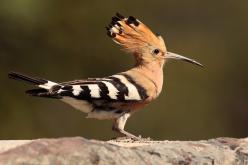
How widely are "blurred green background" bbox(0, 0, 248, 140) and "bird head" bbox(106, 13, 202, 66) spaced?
178 inches

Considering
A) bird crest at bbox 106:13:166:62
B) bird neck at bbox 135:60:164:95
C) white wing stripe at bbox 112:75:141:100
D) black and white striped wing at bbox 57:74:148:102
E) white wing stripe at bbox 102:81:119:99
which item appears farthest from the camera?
bird crest at bbox 106:13:166:62

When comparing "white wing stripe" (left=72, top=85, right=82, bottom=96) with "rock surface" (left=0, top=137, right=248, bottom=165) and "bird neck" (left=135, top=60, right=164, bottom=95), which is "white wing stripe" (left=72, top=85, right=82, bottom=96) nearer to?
"rock surface" (left=0, top=137, right=248, bottom=165)

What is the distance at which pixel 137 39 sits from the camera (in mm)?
6543

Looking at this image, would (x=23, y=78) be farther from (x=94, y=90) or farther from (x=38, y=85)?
(x=94, y=90)

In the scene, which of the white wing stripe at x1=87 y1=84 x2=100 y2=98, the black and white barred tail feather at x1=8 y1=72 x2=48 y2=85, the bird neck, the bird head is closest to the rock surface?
the white wing stripe at x1=87 y1=84 x2=100 y2=98

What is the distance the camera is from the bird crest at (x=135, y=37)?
6512mm

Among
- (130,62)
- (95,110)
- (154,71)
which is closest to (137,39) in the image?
(154,71)

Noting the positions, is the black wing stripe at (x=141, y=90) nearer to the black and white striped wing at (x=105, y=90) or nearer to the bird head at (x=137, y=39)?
the black and white striped wing at (x=105, y=90)

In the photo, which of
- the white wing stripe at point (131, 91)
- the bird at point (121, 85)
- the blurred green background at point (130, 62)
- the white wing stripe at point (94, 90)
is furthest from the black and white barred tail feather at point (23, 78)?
the blurred green background at point (130, 62)

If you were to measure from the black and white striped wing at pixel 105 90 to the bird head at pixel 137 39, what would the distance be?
404mm

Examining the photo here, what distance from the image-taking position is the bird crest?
6.51 meters

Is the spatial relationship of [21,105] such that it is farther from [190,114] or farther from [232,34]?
[232,34]

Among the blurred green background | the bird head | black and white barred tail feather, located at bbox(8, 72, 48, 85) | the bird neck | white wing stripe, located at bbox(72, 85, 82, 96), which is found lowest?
white wing stripe, located at bbox(72, 85, 82, 96)

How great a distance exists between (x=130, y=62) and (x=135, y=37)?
679 centimetres
